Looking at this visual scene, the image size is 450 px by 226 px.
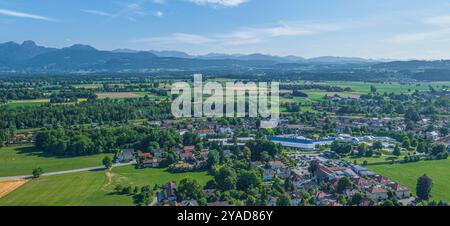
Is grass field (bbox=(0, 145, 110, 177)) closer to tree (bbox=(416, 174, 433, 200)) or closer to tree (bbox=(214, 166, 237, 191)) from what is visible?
tree (bbox=(214, 166, 237, 191))

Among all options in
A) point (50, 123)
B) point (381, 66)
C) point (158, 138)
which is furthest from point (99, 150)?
point (381, 66)

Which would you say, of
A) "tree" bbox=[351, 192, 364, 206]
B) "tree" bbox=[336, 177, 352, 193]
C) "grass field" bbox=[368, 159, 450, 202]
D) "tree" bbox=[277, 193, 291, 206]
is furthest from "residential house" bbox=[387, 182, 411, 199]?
"tree" bbox=[277, 193, 291, 206]

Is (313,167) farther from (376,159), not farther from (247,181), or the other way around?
(376,159)

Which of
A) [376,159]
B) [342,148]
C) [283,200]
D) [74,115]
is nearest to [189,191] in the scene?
[283,200]

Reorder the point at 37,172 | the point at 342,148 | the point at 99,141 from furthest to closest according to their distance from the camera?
the point at 99,141
the point at 342,148
the point at 37,172

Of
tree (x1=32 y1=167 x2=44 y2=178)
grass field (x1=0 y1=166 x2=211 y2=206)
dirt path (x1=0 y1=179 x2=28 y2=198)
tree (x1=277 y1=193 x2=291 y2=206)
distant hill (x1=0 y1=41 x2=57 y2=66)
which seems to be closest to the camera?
tree (x1=277 y1=193 x2=291 y2=206)
